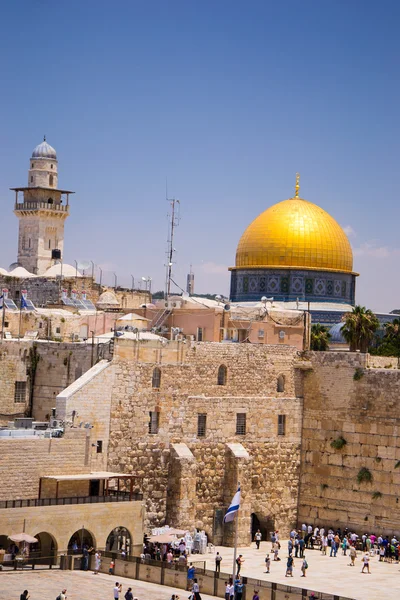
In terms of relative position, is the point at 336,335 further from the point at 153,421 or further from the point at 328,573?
the point at 328,573

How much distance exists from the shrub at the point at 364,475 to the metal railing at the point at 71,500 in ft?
28.5

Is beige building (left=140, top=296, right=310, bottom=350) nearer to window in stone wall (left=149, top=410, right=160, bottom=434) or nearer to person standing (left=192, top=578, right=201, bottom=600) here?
window in stone wall (left=149, top=410, right=160, bottom=434)

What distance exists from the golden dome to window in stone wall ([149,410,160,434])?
27.3m

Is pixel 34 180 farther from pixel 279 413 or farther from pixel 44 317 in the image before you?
pixel 279 413

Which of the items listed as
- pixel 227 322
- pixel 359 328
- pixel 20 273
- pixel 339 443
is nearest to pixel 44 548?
pixel 339 443

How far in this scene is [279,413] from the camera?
4212 centimetres

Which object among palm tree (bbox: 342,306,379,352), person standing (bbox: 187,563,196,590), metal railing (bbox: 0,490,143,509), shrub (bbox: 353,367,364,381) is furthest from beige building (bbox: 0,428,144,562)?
palm tree (bbox: 342,306,379,352)

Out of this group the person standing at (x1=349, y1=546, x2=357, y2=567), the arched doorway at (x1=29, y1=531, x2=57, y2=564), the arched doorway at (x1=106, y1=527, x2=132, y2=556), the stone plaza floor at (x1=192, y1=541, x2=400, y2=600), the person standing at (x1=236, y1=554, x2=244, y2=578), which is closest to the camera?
the arched doorway at (x1=29, y1=531, x2=57, y2=564)

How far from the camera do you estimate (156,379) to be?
38719mm

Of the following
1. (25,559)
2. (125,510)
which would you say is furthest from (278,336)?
(25,559)

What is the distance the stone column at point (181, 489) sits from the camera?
38438 millimetres

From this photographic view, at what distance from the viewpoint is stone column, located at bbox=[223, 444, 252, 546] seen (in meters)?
40.0

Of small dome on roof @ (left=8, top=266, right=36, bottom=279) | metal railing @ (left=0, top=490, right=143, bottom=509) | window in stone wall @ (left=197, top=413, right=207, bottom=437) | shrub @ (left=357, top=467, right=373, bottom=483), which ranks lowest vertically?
metal railing @ (left=0, top=490, right=143, bottom=509)

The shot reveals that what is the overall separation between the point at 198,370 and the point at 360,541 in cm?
771
